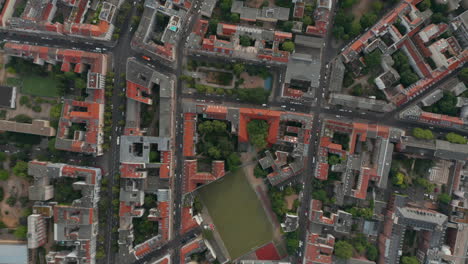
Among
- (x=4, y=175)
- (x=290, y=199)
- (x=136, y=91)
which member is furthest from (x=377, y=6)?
(x=4, y=175)

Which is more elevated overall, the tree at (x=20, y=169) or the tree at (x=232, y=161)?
the tree at (x=232, y=161)

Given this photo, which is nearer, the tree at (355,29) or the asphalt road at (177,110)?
the tree at (355,29)

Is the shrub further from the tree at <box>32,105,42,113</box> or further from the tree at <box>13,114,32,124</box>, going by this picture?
the tree at <box>32,105,42,113</box>

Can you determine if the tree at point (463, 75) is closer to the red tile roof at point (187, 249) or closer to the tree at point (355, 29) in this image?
the tree at point (355, 29)

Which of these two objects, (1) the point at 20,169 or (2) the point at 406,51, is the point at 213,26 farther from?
(1) the point at 20,169

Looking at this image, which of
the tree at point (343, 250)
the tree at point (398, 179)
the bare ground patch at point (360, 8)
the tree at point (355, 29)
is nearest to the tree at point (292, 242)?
the tree at point (343, 250)

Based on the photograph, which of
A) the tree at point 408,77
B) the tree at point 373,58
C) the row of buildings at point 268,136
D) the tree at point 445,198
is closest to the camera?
the tree at point 373,58
